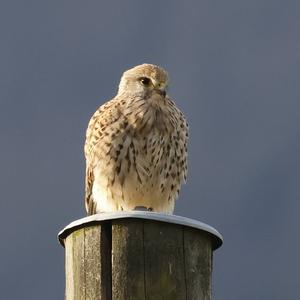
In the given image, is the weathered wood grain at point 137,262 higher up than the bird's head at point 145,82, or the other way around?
the bird's head at point 145,82

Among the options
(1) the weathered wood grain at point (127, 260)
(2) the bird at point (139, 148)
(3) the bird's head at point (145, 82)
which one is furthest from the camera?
(3) the bird's head at point (145, 82)

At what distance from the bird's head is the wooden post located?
121 inches

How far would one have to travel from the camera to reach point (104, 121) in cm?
636

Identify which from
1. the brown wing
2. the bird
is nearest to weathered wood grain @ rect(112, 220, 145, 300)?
the bird

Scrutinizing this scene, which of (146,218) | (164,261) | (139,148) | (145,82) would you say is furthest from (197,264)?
(145,82)

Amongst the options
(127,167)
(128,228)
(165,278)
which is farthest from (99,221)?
(127,167)

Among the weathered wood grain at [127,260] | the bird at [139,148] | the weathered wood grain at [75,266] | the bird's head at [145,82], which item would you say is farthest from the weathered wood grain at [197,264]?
the bird's head at [145,82]

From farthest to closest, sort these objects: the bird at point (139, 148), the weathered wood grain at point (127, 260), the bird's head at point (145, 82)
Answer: the bird's head at point (145, 82) < the bird at point (139, 148) < the weathered wood grain at point (127, 260)

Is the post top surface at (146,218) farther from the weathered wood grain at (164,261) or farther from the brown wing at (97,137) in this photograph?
the brown wing at (97,137)

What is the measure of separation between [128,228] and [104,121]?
298cm

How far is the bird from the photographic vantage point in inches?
246

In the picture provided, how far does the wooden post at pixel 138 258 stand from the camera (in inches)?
132

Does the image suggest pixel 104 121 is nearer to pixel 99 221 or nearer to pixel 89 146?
pixel 89 146

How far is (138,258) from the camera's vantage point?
3355mm
